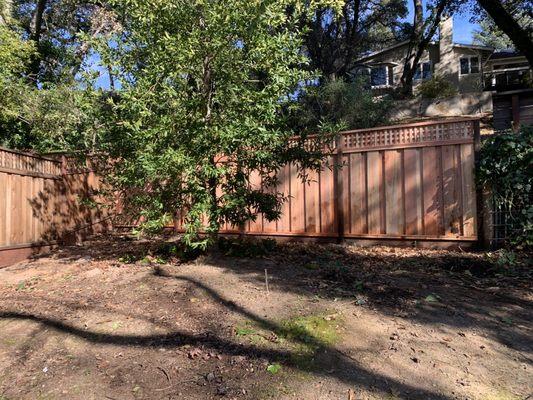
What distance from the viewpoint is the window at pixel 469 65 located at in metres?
30.1

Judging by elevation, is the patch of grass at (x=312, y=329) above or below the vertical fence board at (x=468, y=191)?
below

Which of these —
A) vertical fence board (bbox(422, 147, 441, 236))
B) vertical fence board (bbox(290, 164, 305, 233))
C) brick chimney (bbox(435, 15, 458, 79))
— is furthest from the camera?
brick chimney (bbox(435, 15, 458, 79))

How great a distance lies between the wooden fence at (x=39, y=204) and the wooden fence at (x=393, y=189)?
3353 mm

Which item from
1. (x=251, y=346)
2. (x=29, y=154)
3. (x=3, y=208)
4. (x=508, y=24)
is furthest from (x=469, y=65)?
(x=251, y=346)

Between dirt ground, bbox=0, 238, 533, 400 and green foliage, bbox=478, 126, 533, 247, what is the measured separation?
0.83 metres

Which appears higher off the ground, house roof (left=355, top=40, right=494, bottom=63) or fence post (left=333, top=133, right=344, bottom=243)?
house roof (left=355, top=40, right=494, bottom=63)

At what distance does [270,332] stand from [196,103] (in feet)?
8.81

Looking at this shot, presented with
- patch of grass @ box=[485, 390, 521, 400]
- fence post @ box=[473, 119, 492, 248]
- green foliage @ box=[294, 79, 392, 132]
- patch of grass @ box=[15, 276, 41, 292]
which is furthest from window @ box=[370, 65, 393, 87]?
patch of grass @ box=[485, 390, 521, 400]

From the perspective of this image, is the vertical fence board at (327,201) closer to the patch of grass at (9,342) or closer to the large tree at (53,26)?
the patch of grass at (9,342)

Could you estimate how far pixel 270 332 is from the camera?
3.77 m

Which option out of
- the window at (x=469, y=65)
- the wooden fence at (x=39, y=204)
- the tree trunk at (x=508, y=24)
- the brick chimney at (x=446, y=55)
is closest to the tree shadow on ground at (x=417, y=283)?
the wooden fence at (x=39, y=204)

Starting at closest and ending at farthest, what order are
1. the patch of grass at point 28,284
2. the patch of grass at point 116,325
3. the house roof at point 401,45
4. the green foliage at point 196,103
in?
the patch of grass at point 116,325, the green foliage at point 196,103, the patch of grass at point 28,284, the house roof at point 401,45

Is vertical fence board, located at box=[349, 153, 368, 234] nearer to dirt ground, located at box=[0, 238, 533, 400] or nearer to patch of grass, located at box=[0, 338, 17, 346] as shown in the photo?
dirt ground, located at box=[0, 238, 533, 400]

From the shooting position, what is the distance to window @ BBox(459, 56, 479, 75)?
98.7 ft
